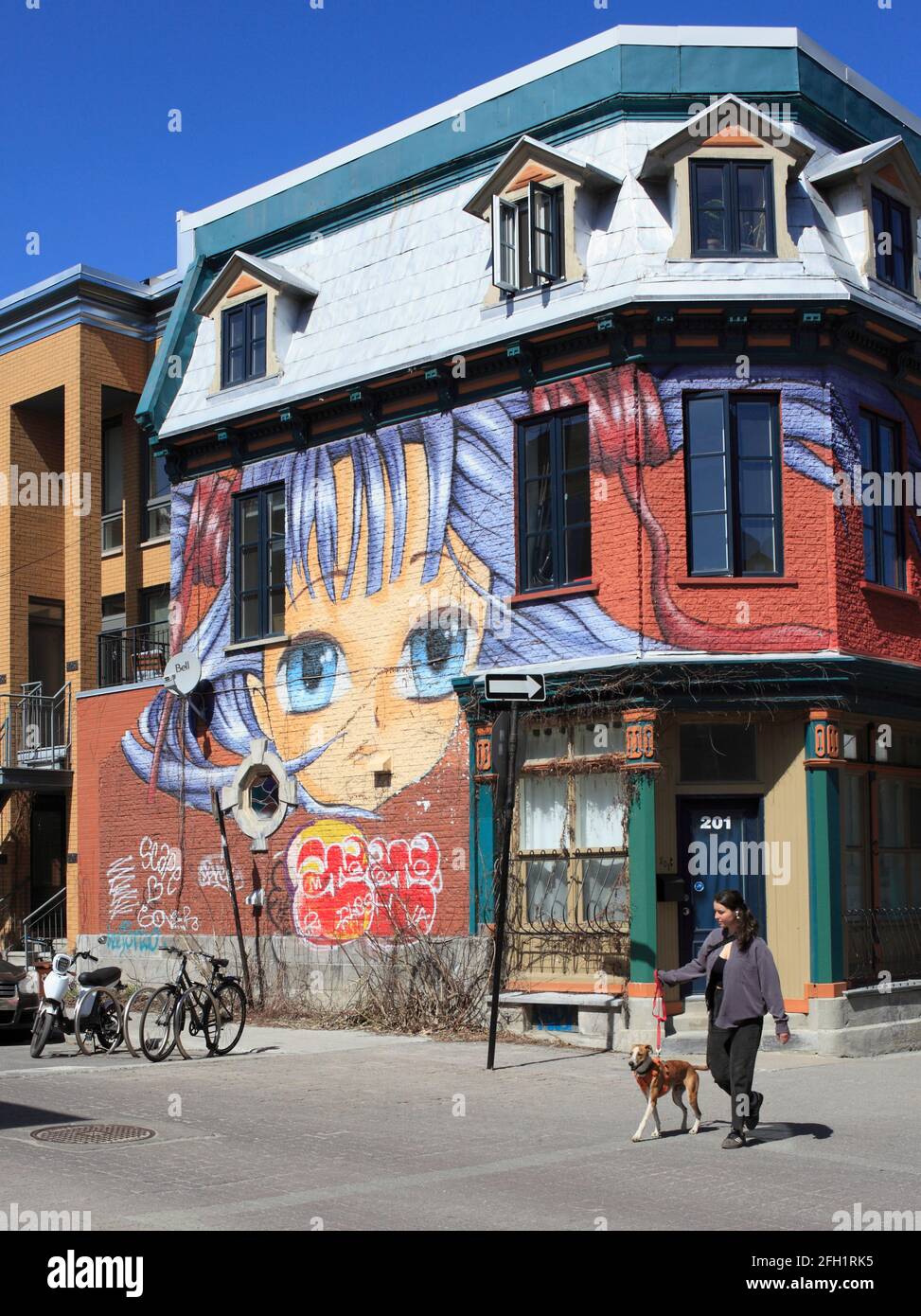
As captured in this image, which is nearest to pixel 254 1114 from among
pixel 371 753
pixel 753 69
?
pixel 371 753

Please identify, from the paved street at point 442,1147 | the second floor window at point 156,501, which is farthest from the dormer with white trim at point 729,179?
the second floor window at point 156,501

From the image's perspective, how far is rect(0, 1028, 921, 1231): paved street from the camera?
8258mm

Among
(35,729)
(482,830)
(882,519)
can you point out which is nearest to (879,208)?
(882,519)

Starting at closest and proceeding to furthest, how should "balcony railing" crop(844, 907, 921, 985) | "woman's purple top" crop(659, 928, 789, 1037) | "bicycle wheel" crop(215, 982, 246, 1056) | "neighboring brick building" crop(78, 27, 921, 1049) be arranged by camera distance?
"woman's purple top" crop(659, 928, 789, 1037) < "bicycle wheel" crop(215, 982, 246, 1056) < "neighboring brick building" crop(78, 27, 921, 1049) < "balcony railing" crop(844, 907, 921, 985)

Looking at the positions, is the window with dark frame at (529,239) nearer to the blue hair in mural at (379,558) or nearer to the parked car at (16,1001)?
the blue hair in mural at (379,558)

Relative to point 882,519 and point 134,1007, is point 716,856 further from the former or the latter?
point 134,1007

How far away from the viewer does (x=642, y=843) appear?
53.8ft

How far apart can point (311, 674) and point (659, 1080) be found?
1064cm

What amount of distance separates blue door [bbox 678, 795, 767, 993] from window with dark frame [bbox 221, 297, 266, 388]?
28.9 feet

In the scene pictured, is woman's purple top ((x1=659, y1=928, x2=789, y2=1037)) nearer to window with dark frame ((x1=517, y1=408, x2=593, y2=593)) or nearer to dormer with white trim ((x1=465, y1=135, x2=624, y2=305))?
window with dark frame ((x1=517, y1=408, x2=593, y2=593))

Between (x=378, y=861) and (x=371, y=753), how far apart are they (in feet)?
4.35

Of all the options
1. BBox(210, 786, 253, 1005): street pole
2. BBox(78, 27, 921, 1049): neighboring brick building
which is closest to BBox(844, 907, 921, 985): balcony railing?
BBox(78, 27, 921, 1049): neighboring brick building

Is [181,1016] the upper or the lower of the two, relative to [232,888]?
lower
